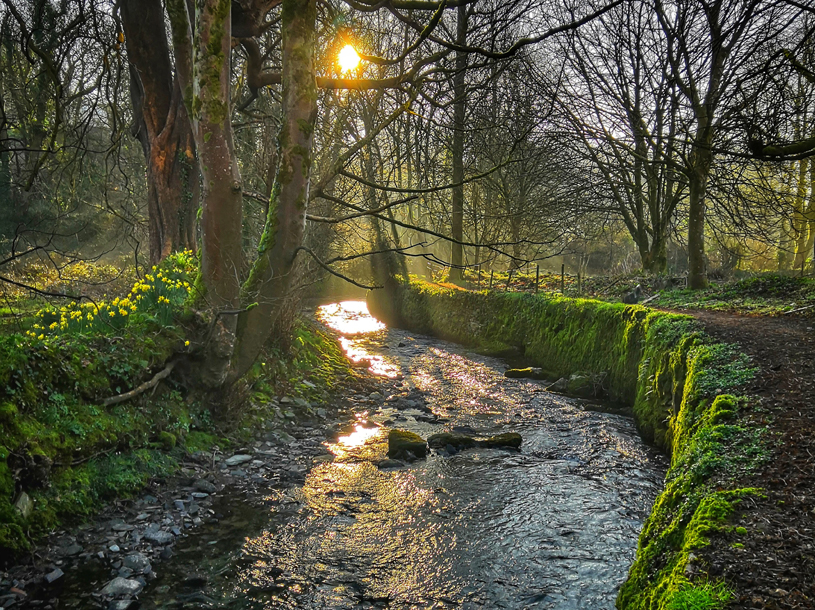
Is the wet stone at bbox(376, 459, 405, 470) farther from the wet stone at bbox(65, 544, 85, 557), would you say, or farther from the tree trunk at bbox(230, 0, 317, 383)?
the wet stone at bbox(65, 544, 85, 557)

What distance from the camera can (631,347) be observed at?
895 cm

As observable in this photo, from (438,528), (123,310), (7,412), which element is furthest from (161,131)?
(438,528)

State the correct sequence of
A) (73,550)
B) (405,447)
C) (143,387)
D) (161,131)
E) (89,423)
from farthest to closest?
(161,131) < (405,447) < (143,387) < (89,423) < (73,550)

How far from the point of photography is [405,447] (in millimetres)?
6523

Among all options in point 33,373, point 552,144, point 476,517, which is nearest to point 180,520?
point 33,373

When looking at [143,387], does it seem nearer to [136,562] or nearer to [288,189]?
[136,562]

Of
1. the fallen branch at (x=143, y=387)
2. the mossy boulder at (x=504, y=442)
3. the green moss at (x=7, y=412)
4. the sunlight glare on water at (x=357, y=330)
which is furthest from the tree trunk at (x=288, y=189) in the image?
the sunlight glare on water at (x=357, y=330)

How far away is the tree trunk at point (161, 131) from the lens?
7816 mm

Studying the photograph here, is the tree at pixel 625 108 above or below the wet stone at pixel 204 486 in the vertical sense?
above

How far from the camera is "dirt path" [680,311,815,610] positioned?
247cm

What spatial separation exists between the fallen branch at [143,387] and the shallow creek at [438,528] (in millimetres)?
1418

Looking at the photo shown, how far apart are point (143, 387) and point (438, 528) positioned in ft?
10.8

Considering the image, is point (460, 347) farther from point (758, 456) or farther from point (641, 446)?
point (758, 456)

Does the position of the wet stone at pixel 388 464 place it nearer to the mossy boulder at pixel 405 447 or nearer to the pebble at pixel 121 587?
the mossy boulder at pixel 405 447
